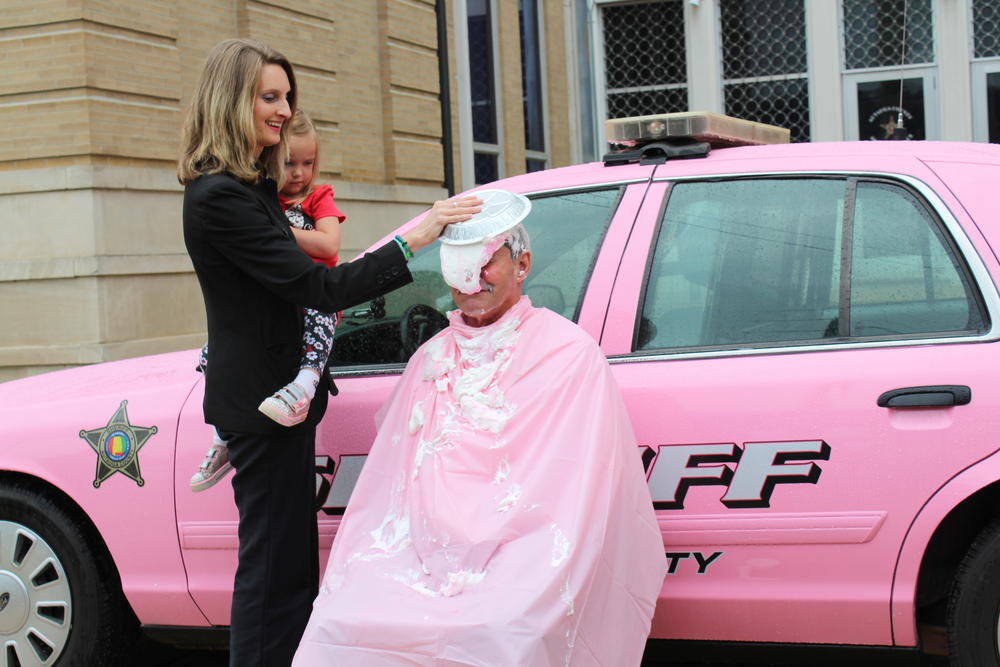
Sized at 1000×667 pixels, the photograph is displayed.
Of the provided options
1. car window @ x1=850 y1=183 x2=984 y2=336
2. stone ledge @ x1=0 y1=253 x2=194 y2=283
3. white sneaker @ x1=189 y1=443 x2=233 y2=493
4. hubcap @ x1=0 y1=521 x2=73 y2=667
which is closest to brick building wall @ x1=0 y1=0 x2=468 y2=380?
stone ledge @ x1=0 y1=253 x2=194 y2=283

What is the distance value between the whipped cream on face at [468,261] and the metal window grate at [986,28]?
13.9 m

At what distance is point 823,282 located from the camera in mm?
3408

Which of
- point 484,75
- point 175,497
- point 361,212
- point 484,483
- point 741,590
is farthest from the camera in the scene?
point 484,75

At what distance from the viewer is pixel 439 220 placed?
3.21 meters

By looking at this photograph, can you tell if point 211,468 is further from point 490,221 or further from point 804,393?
point 804,393

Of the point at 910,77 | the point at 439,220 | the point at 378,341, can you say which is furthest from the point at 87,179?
the point at 910,77

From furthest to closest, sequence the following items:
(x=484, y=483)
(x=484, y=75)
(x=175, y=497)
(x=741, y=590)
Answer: (x=484, y=75) < (x=175, y=497) < (x=741, y=590) < (x=484, y=483)

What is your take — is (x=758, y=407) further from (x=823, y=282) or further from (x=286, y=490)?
(x=286, y=490)

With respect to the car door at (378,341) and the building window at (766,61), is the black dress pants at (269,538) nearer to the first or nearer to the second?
the car door at (378,341)

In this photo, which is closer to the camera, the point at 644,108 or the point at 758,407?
the point at 758,407

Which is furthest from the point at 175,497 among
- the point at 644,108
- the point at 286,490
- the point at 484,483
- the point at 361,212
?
the point at 644,108

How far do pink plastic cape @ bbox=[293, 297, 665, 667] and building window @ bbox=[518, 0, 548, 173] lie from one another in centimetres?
1347

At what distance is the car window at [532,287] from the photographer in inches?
144

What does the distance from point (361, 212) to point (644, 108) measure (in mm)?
5769
